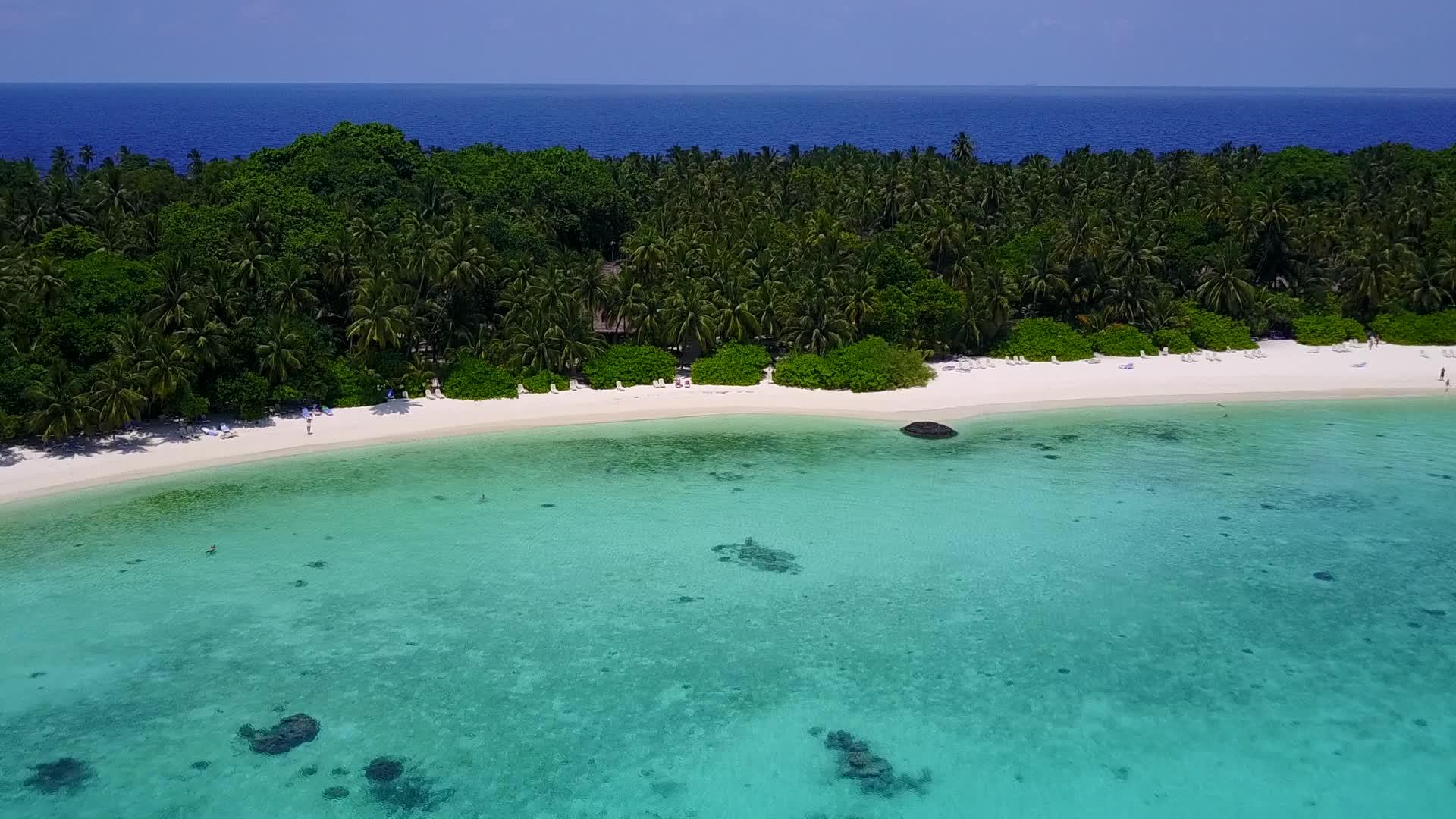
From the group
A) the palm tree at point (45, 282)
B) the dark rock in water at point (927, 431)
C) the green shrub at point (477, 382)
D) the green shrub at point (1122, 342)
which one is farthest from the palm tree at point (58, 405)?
the green shrub at point (1122, 342)

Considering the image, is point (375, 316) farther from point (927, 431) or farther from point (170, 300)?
point (927, 431)

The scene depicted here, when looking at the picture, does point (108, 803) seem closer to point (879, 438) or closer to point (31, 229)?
point (879, 438)

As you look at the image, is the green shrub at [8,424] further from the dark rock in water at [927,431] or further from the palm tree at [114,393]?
the dark rock in water at [927,431]

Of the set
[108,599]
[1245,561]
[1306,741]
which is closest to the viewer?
[1306,741]

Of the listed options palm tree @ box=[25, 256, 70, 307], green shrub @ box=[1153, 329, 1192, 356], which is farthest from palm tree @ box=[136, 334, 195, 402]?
green shrub @ box=[1153, 329, 1192, 356]

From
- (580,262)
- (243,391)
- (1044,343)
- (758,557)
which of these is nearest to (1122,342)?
(1044,343)

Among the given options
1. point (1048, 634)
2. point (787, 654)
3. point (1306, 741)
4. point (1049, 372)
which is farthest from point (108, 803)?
point (1049, 372)
